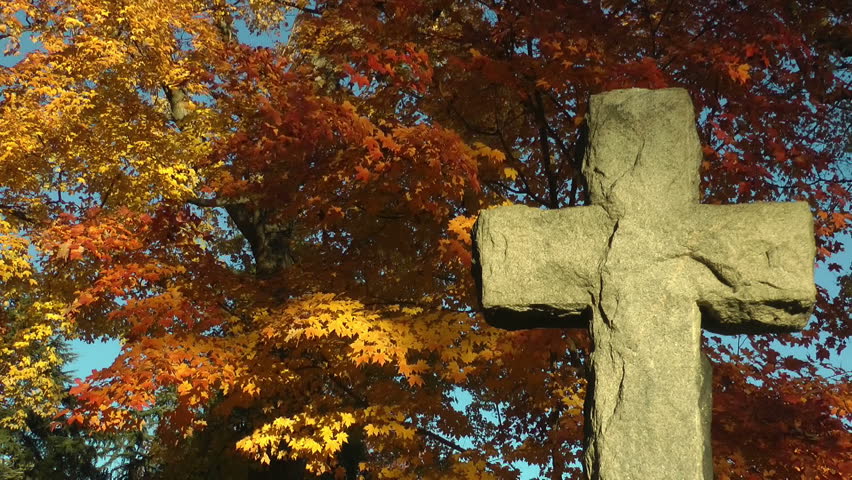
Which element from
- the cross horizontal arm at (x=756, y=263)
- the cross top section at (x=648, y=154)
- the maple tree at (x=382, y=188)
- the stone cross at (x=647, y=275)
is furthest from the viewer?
the maple tree at (x=382, y=188)

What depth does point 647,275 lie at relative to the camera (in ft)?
11.9

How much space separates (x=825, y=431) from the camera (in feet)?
21.7

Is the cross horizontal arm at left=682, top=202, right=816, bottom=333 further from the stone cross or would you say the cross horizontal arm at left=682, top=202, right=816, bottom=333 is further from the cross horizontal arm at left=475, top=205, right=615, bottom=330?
the cross horizontal arm at left=475, top=205, right=615, bottom=330

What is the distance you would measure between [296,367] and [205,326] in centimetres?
102

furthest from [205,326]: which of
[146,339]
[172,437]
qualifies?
[172,437]

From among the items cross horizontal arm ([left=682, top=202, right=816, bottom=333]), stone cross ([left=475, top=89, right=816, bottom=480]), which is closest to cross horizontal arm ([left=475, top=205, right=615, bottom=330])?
stone cross ([left=475, top=89, right=816, bottom=480])

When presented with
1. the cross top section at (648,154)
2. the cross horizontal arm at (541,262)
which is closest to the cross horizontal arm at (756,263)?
the cross top section at (648,154)

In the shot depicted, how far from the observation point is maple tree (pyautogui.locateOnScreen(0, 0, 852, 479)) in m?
6.88

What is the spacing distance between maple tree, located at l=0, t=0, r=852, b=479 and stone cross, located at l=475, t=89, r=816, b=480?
0.44 m

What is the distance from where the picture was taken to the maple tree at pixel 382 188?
6.88 metres

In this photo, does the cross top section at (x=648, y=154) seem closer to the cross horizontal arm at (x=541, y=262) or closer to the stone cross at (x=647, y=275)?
the stone cross at (x=647, y=275)

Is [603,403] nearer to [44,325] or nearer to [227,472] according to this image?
[227,472]

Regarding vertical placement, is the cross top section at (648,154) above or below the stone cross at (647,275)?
above

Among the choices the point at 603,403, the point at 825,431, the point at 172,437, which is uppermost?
the point at 603,403
